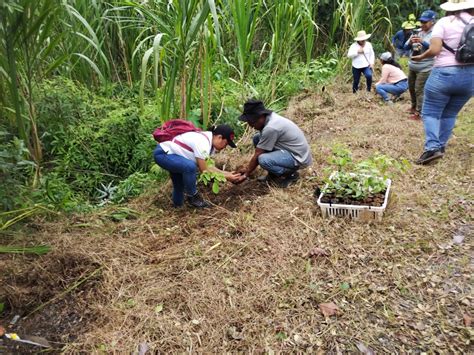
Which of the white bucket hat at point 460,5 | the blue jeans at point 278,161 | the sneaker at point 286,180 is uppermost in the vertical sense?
the white bucket hat at point 460,5

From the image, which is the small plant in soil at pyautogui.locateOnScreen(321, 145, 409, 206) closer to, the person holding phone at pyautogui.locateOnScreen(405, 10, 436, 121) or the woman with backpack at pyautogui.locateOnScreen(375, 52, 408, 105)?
the person holding phone at pyautogui.locateOnScreen(405, 10, 436, 121)

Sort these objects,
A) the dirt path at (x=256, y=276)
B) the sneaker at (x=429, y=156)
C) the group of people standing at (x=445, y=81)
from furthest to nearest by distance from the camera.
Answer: the sneaker at (x=429, y=156)
the group of people standing at (x=445, y=81)
the dirt path at (x=256, y=276)

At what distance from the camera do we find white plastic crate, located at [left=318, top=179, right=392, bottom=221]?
2.56 meters

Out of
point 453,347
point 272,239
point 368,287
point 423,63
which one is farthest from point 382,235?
point 423,63

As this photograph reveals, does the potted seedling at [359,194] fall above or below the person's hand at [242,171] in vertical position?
above

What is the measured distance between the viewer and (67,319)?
208cm

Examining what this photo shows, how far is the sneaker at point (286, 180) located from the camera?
10.7ft

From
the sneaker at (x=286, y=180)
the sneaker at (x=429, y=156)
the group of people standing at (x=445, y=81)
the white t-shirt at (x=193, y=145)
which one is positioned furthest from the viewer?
the sneaker at (x=429, y=156)

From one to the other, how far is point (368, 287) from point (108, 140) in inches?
98.6

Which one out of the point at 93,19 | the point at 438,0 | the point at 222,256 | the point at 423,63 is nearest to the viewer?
the point at 222,256

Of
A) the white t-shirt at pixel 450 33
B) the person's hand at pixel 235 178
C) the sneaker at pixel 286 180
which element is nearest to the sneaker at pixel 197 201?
the person's hand at pixel 235 178

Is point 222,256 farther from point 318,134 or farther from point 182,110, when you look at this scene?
point 318,134

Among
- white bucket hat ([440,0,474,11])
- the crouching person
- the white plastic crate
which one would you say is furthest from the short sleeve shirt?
white bucket hat ([440,0,474,11])

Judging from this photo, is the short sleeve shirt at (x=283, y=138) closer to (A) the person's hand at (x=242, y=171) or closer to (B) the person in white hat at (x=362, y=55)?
(A) the person's hand at (x=242, y=171)
